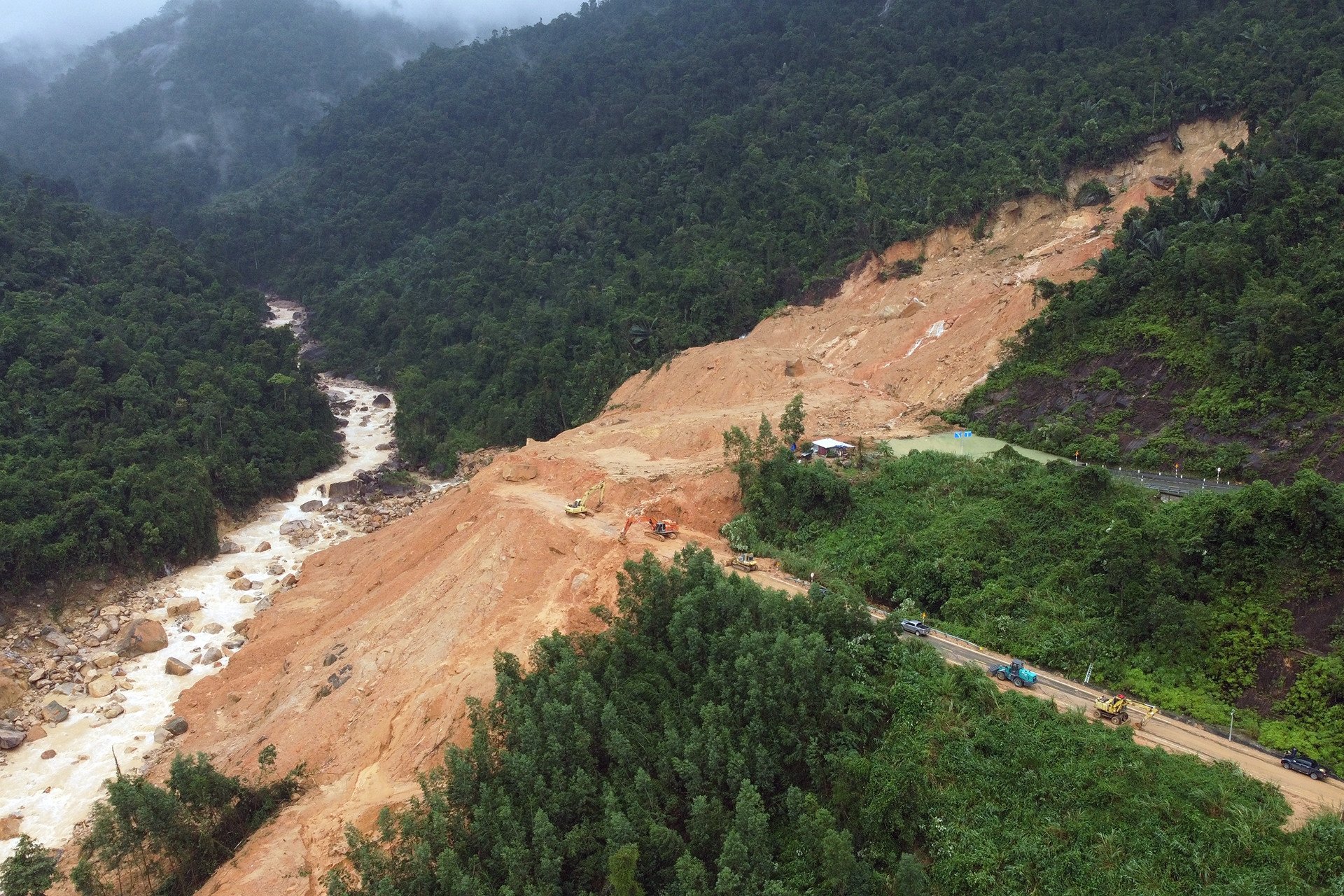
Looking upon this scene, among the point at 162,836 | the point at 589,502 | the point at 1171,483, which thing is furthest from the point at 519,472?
the point at 1171,483

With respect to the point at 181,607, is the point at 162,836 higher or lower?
higher

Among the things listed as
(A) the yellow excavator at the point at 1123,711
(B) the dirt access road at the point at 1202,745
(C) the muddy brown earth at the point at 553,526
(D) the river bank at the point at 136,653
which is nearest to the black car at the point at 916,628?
(B) the dirt access road at the point at 1202,745

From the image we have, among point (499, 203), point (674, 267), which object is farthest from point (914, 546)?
point (499, 203)

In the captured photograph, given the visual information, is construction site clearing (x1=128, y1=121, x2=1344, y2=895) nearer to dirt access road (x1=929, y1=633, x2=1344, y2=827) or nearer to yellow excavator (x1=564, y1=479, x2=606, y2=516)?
dirt access road (x1=929, y1=633, x2=1344, y2=827)

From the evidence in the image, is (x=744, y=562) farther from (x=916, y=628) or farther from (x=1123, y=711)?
(x=1123, y=711)

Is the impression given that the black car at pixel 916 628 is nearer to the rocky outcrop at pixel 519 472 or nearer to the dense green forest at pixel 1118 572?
the dense green forest at pixel 1118 572

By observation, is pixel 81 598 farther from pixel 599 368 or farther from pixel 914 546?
pixel 914 546

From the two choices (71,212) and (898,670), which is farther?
(71,212)
